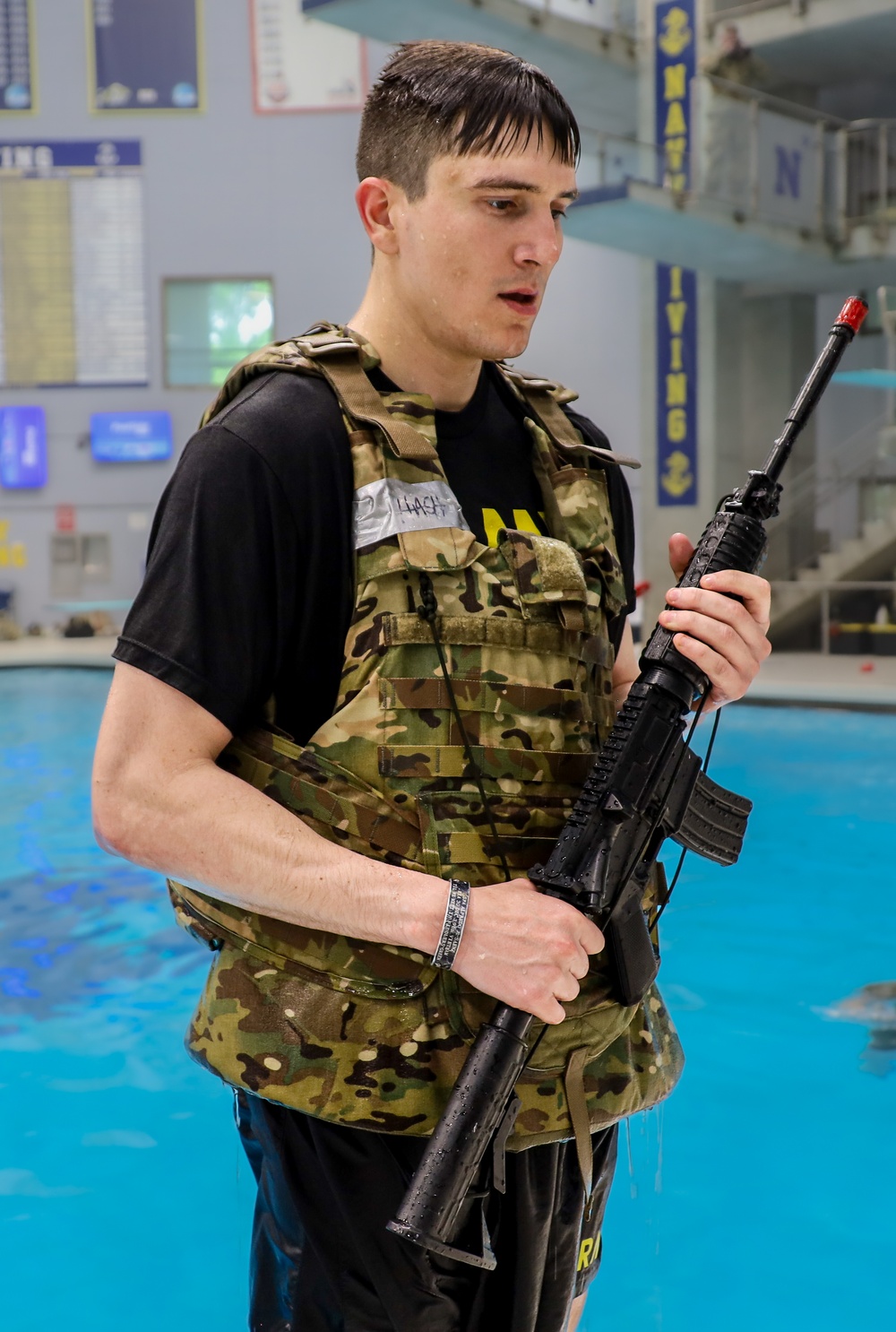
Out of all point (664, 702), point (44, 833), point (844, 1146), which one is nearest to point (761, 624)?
point (664, 702)

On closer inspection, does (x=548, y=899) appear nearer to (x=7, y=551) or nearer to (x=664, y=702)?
(x=664, y=702)

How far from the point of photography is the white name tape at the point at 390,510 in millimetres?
1263

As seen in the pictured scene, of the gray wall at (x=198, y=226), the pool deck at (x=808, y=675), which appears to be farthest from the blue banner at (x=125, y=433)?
the pool deck at (x=808, y=675)

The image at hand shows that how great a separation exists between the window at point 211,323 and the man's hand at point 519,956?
15513mm

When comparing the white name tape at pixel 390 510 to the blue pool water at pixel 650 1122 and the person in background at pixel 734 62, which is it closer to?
the blue pool water at pixel 650 1122

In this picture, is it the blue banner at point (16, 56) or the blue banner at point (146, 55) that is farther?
the blue banner at point (16, 56)

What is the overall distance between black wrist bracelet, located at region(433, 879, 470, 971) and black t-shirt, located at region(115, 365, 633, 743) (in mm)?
264

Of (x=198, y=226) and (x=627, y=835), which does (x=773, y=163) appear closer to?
(x=198, y=226)

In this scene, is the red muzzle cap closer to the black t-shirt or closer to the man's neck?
the man's neck

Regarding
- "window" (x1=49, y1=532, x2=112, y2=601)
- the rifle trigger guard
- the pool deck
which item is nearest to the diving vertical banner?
the pool deck

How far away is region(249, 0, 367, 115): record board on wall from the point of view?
1505 centimetres

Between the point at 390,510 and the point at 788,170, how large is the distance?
34.2 feet

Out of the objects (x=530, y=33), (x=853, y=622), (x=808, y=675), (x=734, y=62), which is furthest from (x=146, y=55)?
(x=808, y=675)

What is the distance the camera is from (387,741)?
4.16ft
